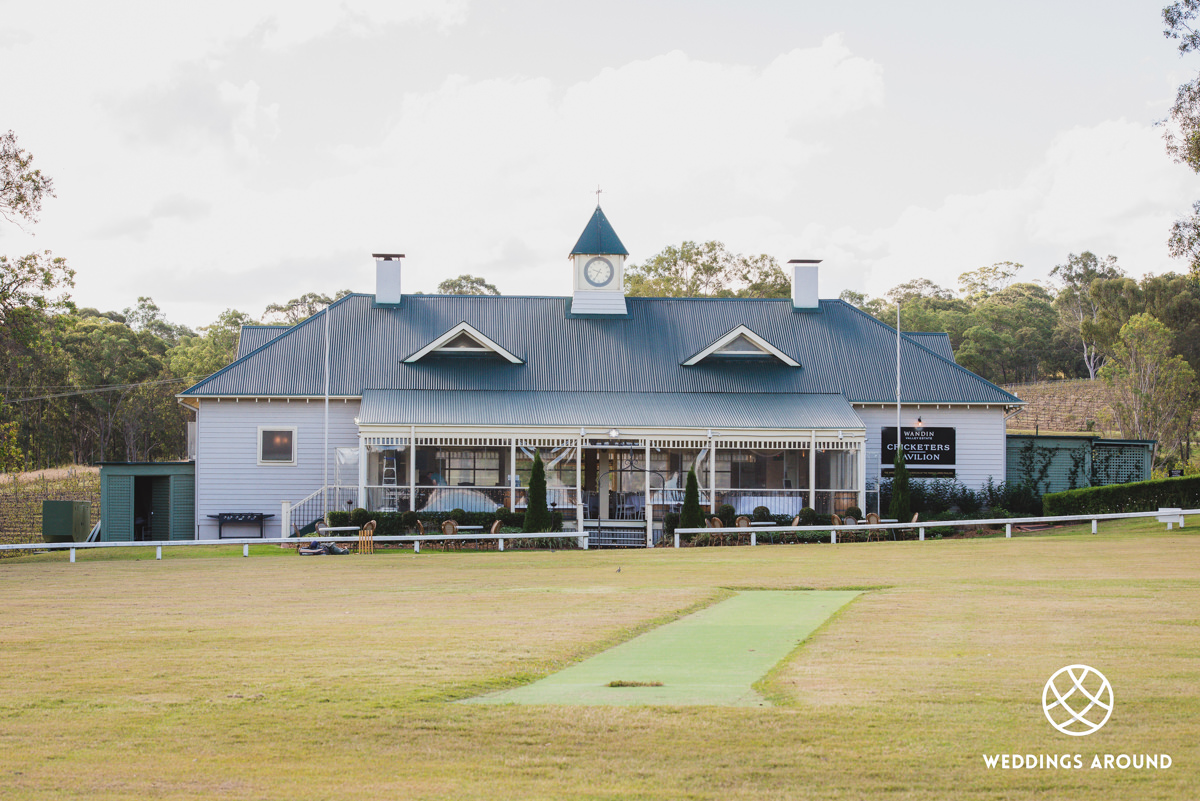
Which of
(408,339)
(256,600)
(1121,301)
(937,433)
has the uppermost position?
(1121,301)

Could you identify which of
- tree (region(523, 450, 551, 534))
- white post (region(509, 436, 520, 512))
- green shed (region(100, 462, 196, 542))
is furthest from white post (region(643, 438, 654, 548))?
green shed (region(100, 462, 196, 542))

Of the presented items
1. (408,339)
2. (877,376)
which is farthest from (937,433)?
(408,339)

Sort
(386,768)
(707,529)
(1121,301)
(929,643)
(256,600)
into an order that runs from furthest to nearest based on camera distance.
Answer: (1121,301) < (707,529) < (256,600) < (929,643) < (386,768)

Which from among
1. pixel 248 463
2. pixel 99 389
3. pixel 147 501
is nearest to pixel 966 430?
pixel 248 463

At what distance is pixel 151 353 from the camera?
64.4 m

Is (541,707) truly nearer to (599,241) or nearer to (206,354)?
(599,241)

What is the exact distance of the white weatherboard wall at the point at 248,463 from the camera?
99.6ft

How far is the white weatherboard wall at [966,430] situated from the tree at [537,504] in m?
9.91

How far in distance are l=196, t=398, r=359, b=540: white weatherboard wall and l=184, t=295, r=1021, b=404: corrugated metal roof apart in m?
0.62

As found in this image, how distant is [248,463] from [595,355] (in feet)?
33.8

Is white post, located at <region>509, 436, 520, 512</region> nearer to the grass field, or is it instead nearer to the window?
the window

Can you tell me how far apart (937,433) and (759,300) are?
7.64 metres

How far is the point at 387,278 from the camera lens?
114 ft

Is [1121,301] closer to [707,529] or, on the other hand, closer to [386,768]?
[707,529]
